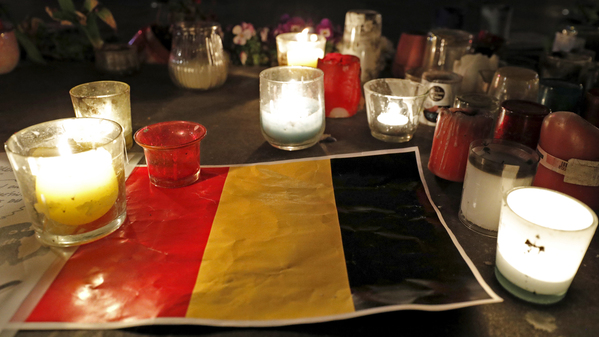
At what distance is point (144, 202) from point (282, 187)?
0.76 feet

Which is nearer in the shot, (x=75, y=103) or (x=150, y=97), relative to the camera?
(x=75, y=103)

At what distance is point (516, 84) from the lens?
0.90 meters

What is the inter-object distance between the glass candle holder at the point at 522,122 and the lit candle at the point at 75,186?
66 cm

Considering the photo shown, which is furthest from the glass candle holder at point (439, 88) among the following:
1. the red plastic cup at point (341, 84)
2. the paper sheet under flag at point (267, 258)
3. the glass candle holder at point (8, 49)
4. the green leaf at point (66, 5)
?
the glass candle holder at point (8, 49)

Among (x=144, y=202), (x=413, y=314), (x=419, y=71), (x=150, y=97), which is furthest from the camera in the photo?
(x=150, y=97)

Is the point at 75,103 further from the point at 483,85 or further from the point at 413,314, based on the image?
the point at 483,85

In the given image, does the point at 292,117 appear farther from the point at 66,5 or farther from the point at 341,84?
the point at 66,5

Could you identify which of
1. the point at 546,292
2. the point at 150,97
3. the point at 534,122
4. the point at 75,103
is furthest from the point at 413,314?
the point at 150,97

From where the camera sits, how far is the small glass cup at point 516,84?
2.93ft

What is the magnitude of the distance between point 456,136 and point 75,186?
0.61 m

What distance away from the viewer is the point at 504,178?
57 centimetres

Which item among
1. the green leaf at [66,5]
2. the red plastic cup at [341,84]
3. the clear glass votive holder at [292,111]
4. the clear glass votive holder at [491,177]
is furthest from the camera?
the green leaf at [66,5]

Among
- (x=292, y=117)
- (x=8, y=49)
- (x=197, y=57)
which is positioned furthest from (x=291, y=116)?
(x=8, y=49)

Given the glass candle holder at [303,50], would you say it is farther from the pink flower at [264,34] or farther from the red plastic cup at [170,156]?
the red plastic cup at [170,156]
